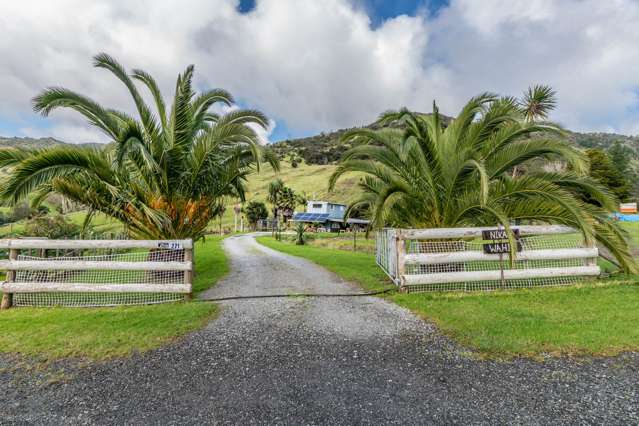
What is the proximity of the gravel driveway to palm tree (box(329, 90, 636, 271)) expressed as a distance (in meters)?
3.20

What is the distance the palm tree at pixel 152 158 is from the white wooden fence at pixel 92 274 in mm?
975

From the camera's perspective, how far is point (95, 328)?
4.69 metres

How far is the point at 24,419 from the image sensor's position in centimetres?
258

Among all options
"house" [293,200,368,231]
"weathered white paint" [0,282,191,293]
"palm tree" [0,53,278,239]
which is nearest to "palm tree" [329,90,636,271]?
"palm tree" [0,53,278,239]

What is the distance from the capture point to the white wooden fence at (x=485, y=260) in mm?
6574

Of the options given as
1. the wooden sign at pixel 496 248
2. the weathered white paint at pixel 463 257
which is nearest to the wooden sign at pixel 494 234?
the wooden sign at pixel 496 248

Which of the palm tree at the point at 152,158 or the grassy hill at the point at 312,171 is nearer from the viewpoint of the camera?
the palm tree at the point at 152,158

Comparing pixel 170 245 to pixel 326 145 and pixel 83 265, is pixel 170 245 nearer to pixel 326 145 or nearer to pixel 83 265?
pixel 83 265

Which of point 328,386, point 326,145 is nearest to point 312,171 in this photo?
point 326,145

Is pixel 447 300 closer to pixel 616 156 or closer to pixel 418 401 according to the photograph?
pixel 418 401

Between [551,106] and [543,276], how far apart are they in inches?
536

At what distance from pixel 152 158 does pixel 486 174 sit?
680 cm

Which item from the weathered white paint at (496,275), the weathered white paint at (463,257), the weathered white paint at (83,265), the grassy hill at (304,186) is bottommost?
the weathered white paint at (496,275)

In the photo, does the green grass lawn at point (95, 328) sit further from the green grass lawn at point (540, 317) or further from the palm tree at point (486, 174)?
the palm tree at point (486, 174)
